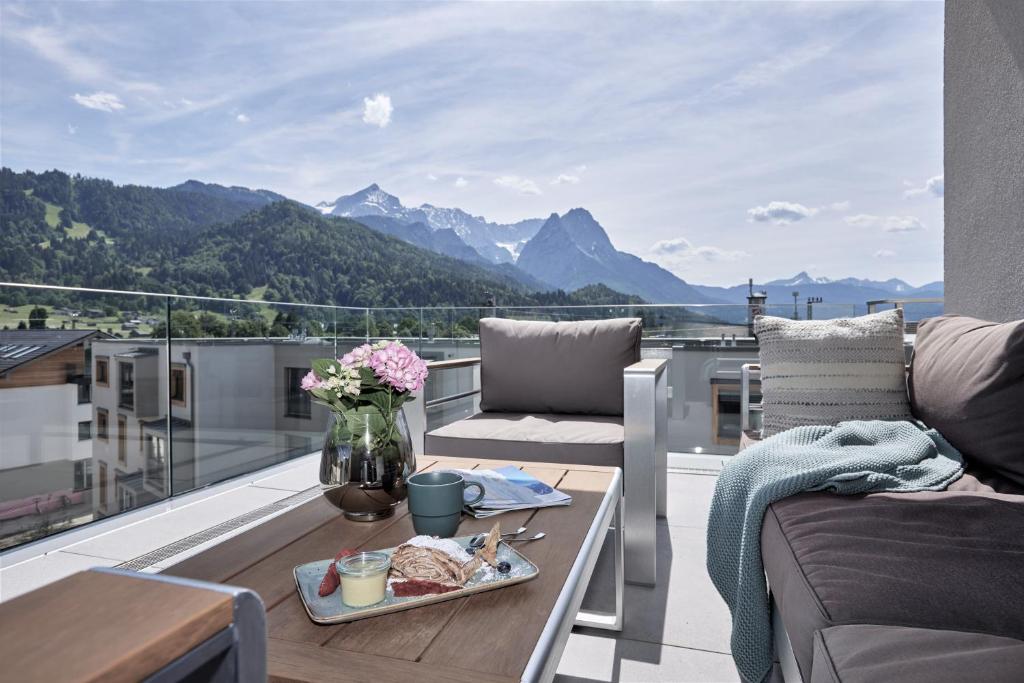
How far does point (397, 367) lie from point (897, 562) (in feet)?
3.25

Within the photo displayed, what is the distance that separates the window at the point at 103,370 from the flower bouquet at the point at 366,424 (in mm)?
2050

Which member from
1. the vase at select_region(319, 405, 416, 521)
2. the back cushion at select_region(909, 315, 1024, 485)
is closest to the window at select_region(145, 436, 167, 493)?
the vase at select_region(319, 405, 416, 521)

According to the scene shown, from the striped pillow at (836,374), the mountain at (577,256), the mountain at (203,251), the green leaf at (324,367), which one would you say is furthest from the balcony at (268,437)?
the mountain at (577,256)

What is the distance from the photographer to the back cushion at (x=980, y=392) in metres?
1.50

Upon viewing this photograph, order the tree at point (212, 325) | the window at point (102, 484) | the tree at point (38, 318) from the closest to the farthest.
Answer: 1. the tree at point (38, 318)
2. the window at point (102, 484)
3. the tree at point (212, 325)

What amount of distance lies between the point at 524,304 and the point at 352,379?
9.48 ft

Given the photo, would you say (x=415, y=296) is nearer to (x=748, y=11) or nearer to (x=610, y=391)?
(x=748, y=11)

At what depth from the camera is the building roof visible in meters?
2.32

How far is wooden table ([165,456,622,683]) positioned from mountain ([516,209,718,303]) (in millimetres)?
40149

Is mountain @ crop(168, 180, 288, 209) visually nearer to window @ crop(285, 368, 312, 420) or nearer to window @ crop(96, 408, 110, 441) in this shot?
window @ crop(285, 368, 312, 420)

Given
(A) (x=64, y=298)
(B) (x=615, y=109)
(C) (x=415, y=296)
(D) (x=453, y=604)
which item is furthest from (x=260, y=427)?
(B) (x=615, y=109)

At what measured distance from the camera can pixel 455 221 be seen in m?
66.7

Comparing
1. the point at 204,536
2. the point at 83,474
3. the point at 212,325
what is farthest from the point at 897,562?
the point at 212,325

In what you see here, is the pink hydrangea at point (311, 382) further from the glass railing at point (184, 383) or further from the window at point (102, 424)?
the window at point (102, 424)
